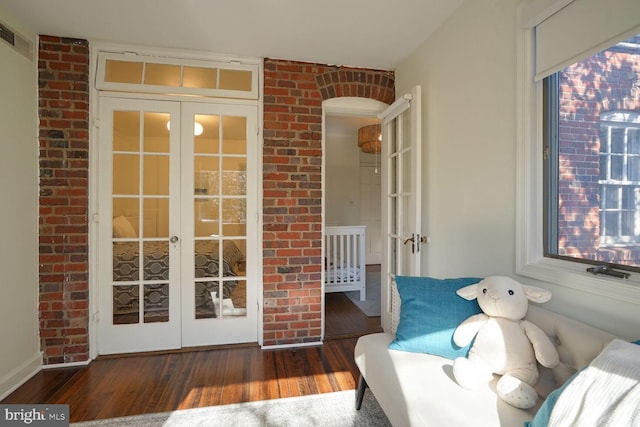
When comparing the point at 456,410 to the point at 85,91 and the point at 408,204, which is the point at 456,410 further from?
the point at 85,91

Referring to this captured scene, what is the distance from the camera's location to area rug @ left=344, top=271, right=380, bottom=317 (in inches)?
139

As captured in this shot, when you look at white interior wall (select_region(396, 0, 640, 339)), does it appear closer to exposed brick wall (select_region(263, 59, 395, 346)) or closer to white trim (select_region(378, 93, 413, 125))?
white trim (select_region(378, 93, 413, 125))

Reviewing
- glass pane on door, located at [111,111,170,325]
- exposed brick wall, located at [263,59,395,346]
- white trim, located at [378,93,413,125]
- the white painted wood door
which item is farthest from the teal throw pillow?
glass pane on door, located at [111,111,170,325]

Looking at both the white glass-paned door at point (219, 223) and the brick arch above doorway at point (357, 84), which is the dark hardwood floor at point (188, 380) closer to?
the white glass-paned door at point (219, 223)

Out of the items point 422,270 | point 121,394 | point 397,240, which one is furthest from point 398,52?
point 121,394

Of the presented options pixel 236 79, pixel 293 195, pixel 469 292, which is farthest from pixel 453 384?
pixel 236 79

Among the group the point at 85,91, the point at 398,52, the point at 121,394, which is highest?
the point at 398,52

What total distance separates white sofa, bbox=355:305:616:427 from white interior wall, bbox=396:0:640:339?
0.15 m

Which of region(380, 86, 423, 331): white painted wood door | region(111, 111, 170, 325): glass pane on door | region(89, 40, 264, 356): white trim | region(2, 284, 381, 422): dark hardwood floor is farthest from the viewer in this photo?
region(111, 111, 170, 325): glass pane on door

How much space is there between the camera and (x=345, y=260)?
13.4ft

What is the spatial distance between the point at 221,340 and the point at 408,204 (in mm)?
2070

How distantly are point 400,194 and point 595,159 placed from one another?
4.45ft

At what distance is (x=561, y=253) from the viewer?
56.2 inches

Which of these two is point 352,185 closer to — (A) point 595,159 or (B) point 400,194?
(B) point 400,194
